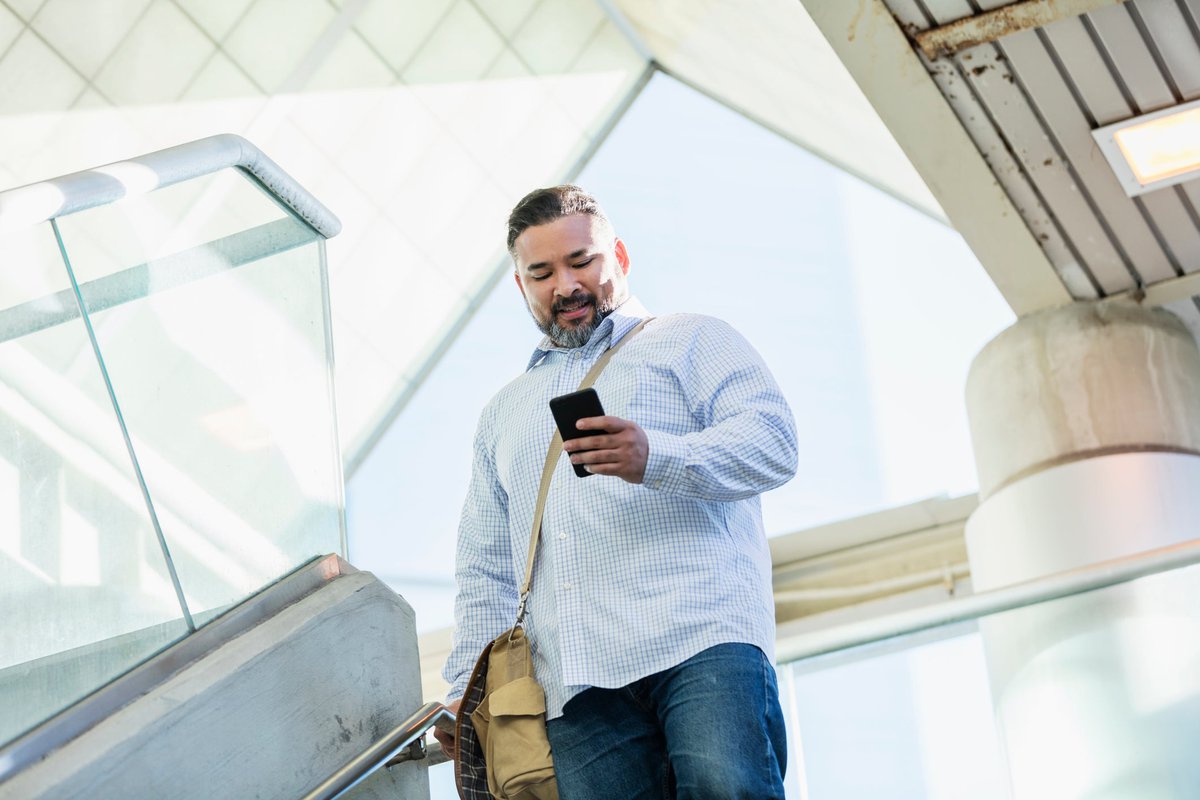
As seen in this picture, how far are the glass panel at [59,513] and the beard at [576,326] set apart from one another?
0.80m

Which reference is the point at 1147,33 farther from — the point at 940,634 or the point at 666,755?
the point at 666,755

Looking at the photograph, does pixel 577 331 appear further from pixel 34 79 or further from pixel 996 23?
pixel 34 79

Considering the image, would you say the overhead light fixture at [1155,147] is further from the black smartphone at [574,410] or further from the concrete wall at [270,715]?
the black smartphone at [574,410]

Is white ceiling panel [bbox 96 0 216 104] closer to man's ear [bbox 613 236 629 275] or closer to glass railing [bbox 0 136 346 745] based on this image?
glass railing [bbox 0 136 346 745]

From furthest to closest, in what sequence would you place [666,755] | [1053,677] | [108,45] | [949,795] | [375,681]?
[108,45]
[1053,677]
[949,795]
[375,681]
[666,755]

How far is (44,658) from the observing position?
230cm

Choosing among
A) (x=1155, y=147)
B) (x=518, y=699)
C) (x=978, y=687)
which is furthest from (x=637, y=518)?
(x=1155, y=147)

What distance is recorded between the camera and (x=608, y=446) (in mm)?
2162

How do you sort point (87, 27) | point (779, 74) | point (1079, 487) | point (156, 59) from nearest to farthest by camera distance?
point (1079, 487) < point (87, 27) < point (156, 59) < point (779, 74)

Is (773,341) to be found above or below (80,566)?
above

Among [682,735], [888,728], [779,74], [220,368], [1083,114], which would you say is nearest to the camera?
[682,735]

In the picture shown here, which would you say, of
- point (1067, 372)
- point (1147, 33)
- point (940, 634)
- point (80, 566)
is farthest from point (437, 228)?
point (80, 566)

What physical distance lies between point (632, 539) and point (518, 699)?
0.32 meters

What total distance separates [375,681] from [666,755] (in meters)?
0.70
